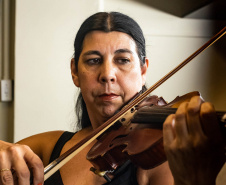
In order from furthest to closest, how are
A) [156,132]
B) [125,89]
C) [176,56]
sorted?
[176,56] → [125,89] → [156,132]

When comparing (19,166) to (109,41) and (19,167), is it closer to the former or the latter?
(19,167)

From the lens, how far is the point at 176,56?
1.71m

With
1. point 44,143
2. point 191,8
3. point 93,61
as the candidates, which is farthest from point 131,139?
point 191,8

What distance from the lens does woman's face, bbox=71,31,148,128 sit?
0.76 metres

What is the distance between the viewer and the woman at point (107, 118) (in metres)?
0.45

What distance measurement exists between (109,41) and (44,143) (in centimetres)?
36

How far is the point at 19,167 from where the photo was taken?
544 mm

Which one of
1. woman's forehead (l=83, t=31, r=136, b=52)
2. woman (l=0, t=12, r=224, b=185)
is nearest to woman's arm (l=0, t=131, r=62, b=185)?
woman (l=0, t=12, r=224, b=185)

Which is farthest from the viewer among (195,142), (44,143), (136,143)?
(44,143)

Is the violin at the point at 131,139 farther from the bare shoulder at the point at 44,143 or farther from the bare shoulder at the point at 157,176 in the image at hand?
the bare shoulder at the point at 44,143

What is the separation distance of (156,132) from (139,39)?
35 cm

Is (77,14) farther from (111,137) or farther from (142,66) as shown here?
(111,137)

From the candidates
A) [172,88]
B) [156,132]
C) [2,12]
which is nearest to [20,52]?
[2,12]

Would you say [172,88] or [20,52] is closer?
[20,52]
